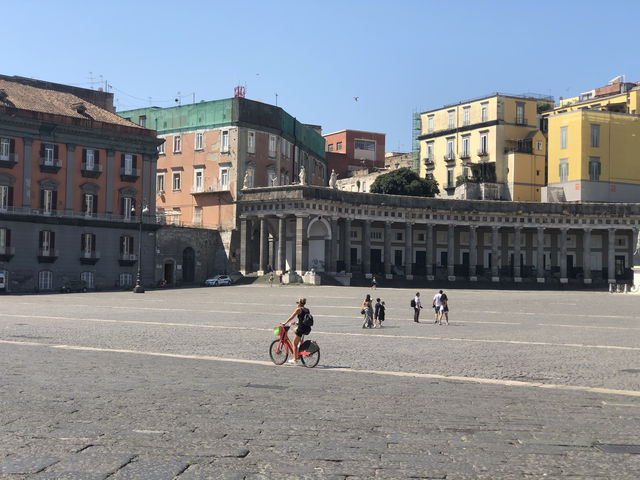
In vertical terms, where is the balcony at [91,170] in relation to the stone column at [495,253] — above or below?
above

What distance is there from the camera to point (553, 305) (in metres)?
45.3

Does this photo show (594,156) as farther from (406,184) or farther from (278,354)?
(278,354)

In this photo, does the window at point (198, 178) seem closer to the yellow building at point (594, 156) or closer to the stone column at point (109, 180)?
the stone column at point (109, 180)

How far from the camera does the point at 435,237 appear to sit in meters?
81.6

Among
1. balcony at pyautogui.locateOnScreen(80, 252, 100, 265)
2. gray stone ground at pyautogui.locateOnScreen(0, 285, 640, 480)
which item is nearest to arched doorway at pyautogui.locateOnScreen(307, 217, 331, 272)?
balcony at pyautogui.locateOnScreen(80, 252, 100, 265)

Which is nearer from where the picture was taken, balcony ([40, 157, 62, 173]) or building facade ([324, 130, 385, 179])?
balcony ([40, 157, 62, 173])

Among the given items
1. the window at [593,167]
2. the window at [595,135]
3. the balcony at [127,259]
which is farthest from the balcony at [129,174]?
the window at [595,135]

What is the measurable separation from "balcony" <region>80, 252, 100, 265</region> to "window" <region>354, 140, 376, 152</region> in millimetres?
61006

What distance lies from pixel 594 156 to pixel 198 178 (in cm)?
4379

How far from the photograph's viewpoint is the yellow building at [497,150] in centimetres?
8756

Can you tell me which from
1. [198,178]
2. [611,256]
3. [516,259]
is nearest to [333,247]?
[198,178]

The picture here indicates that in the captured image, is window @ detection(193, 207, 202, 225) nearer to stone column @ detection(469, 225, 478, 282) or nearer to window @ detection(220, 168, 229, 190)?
window @ detection(220, 168, 229, 190)

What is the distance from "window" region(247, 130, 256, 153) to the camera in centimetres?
7831

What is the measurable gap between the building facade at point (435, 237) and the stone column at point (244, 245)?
0.10m
